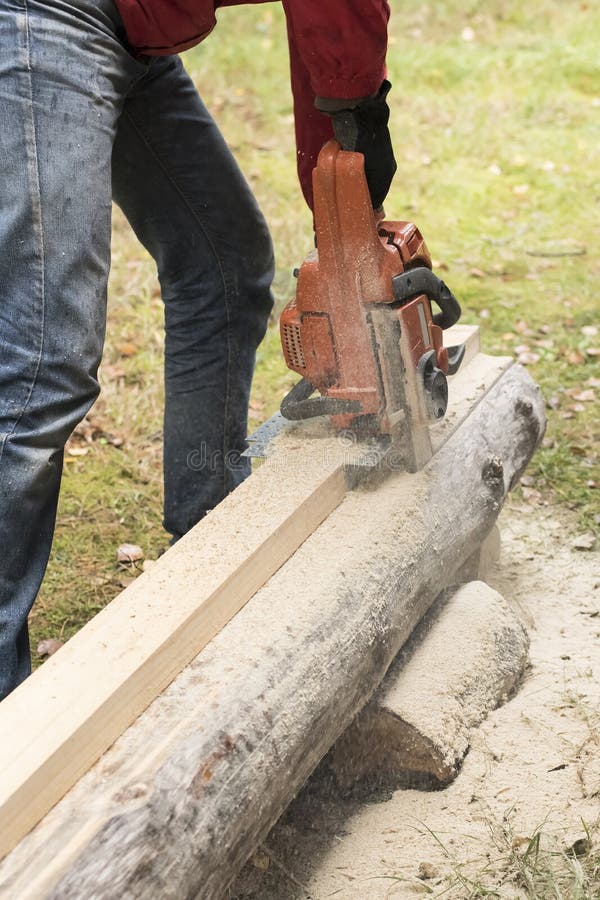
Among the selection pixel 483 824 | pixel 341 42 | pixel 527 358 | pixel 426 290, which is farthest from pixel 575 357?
pixel 483 824

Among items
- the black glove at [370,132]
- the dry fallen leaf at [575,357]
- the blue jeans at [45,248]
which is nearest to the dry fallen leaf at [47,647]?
the blue jeans at [45,248]

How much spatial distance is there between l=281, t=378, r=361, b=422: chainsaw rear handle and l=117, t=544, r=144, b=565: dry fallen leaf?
1.05 metres

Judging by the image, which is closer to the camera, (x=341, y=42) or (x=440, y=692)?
(x=341, y=42)

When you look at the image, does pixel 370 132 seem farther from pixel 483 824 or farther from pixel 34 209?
pixel 483 824

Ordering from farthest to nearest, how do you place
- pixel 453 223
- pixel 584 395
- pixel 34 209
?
pixel 453 223 → pixel 584 395 → pixel 34 209

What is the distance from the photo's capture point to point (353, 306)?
277 centimetres

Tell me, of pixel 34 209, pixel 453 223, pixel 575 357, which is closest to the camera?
pixel 34 209

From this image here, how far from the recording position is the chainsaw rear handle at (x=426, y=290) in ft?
9.00

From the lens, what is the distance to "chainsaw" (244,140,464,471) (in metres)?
2.68

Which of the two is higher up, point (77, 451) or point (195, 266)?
point (195, 266)

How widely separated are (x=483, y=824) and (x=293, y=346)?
1335mm

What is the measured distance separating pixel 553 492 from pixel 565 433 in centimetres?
43

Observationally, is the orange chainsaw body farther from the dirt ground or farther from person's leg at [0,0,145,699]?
the dirt ground

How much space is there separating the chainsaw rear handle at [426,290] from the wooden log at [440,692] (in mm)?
791
